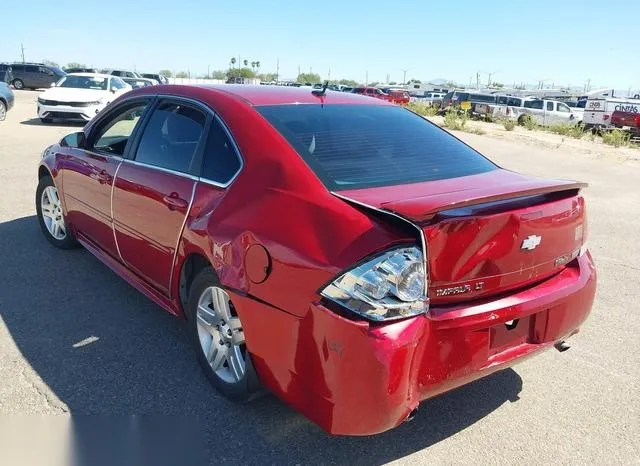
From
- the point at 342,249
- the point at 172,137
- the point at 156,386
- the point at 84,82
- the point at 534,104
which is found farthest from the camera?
the point at 534,104

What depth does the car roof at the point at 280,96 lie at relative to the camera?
339cm

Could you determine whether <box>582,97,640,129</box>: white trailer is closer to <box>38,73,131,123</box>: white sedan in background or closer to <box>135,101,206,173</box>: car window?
<box>38,73,131,123</box>: white sedan in background

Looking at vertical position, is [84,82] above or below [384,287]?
above

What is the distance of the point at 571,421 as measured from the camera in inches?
119

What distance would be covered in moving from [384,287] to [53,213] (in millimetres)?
4267

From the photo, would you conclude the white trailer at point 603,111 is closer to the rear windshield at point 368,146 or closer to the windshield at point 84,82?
the windshield at point 84,82

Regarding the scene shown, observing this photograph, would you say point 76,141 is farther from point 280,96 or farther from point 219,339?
point 219,339

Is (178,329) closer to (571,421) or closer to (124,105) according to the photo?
(124,105)

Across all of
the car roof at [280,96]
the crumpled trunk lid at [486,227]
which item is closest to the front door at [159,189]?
the car roof at [280,96]

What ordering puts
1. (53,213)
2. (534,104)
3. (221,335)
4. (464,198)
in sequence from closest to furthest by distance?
1. (464,198)
2. (221,335)
3. (53,213)
4. (534,104)

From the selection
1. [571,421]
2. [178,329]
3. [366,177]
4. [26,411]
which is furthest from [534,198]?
[26,411]

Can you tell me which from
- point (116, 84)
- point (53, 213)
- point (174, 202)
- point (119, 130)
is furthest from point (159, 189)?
point (116, 84)

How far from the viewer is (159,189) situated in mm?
3457

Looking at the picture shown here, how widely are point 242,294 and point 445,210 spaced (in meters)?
1.03
